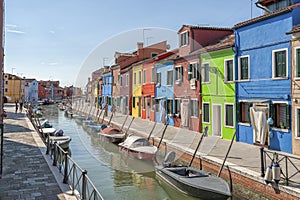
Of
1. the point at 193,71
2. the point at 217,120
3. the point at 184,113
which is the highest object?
the point at 193,71

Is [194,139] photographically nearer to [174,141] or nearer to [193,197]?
[174,141]

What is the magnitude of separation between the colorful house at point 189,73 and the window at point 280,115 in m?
5.76

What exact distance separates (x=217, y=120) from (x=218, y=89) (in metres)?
1.73

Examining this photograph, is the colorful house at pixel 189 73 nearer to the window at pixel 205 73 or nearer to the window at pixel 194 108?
the window at pixel 194 108

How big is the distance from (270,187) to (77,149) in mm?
13490

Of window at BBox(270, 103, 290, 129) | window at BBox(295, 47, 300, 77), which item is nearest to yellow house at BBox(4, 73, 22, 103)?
window at BBox(270, 103, 290, 129)

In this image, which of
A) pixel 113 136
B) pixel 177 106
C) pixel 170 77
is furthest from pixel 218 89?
pixel 113 136

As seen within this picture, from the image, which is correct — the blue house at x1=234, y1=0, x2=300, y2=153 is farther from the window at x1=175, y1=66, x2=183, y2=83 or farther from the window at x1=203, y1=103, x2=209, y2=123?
the window at x1=175, y1=66, x2=183, y2=83

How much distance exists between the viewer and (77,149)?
18.5 meters

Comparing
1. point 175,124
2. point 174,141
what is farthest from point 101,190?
point 175,124

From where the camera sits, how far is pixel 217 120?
52.0 ft

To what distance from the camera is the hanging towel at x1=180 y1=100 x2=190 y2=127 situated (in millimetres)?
18797

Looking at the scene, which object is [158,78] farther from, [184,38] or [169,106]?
[184,38]

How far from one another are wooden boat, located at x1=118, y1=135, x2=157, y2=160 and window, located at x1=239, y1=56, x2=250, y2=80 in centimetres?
556
